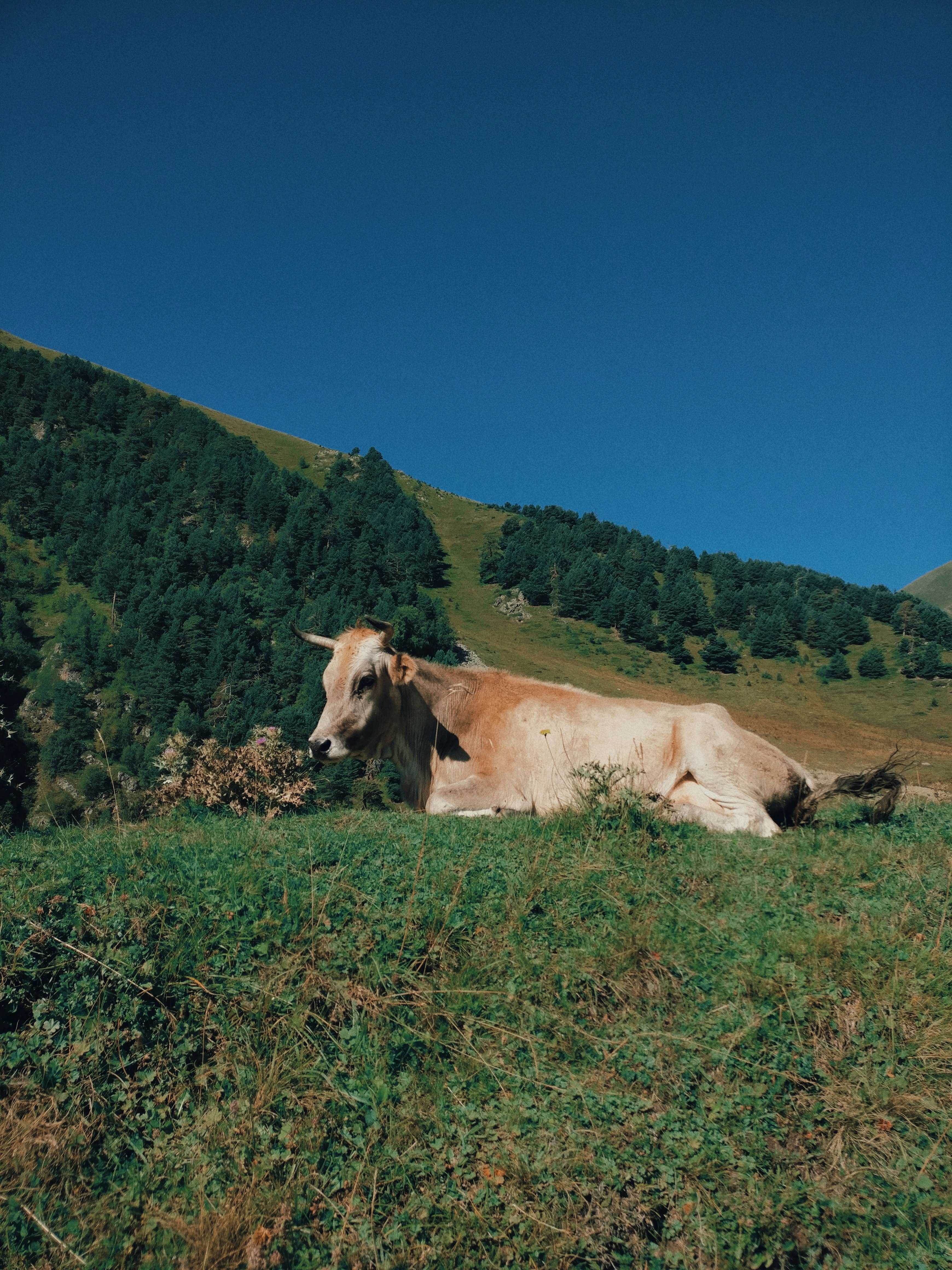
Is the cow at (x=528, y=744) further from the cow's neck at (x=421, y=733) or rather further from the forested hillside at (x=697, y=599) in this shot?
the forested hillside at (x=697, y=599)

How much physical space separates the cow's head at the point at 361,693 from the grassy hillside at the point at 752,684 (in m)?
57.6

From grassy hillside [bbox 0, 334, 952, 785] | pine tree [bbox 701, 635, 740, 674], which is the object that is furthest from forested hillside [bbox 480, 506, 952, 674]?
grassy hillside [bbox 0, 334, 952, 785]

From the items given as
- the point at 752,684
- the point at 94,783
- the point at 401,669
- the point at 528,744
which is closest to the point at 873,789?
the point at 528,744

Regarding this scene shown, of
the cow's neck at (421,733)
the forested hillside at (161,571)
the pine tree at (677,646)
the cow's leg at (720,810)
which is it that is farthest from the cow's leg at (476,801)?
the pine tree at (677,646)

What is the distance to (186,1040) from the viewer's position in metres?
3.40

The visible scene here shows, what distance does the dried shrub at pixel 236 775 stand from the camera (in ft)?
30.2

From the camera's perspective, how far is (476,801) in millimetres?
8023

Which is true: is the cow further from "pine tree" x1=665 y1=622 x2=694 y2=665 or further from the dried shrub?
"pine tree" x1=665 y1=622 x2=694 y2=665

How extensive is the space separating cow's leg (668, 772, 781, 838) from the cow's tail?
44 cm

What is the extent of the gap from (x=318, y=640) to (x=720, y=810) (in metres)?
5.60

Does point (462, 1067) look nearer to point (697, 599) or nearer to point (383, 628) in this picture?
point (383, 628)

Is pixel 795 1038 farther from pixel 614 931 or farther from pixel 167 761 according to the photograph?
pixel 167 761

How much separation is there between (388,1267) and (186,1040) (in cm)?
146

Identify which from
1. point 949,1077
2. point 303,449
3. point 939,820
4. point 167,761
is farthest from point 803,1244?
point 303,449
